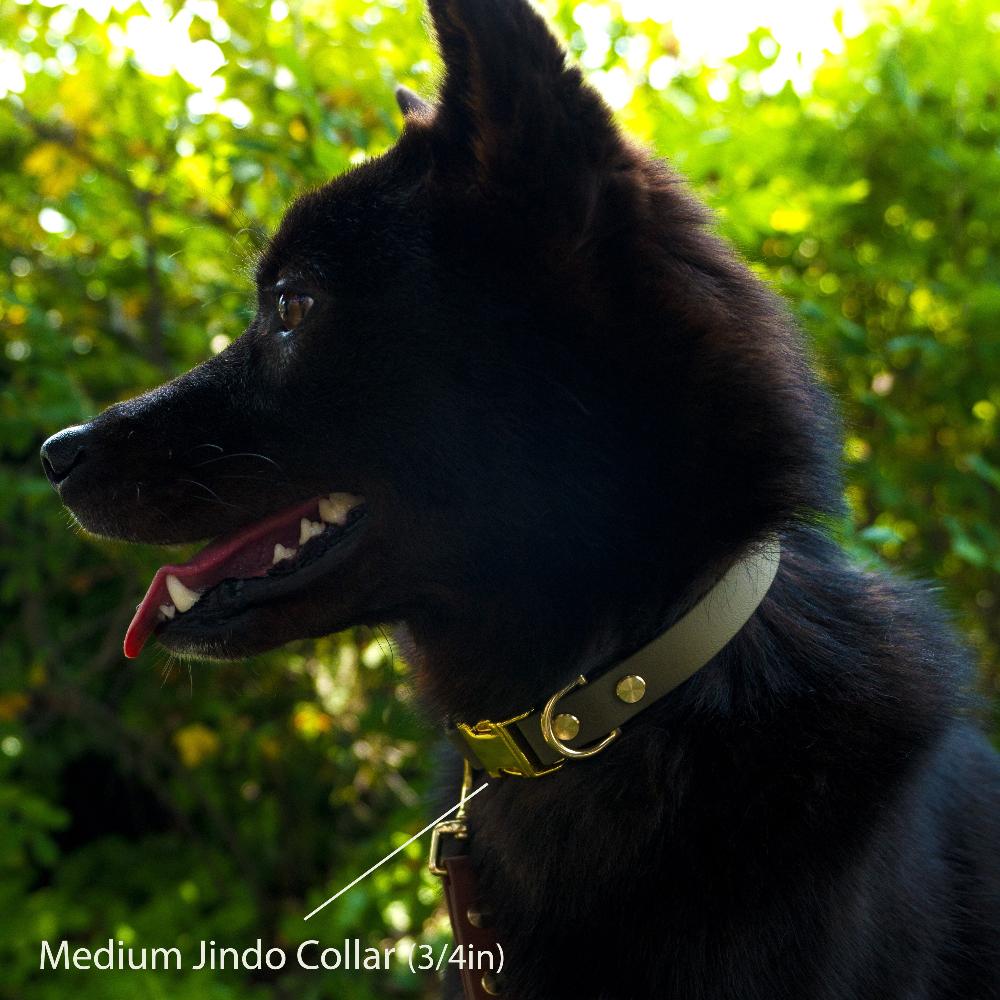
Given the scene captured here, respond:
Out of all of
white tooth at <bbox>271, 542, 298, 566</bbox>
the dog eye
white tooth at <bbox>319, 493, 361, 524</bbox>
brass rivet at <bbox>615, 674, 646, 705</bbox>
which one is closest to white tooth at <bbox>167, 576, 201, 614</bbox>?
white tooth at <bbox>271, 542, 298, 566</bbox>

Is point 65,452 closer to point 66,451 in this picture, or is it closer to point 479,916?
point 66,451

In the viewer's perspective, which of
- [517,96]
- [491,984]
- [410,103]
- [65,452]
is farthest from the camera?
[410,103]

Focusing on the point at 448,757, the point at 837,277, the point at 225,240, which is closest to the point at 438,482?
the point at 448,757

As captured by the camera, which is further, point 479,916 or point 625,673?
point 479,916

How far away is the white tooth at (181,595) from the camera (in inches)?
67.9

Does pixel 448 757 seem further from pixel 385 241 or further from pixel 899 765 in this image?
pixel 385 241

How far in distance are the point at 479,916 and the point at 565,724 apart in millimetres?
389

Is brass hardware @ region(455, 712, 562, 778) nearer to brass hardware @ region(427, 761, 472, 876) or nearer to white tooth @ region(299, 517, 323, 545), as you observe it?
brass hardware @ region(427, 761, 472, 876)

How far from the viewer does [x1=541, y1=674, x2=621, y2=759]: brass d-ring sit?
1.53 meters

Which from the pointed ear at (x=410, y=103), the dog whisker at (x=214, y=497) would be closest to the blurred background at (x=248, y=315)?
the pointed ear at (x=410, y=103)

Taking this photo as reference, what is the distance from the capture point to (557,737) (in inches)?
60.7

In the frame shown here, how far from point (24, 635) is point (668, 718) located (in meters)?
2.37

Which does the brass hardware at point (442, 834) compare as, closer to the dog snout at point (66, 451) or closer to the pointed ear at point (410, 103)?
the dog snout at point (66, 451)

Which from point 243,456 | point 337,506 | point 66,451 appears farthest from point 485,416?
point 66,451
